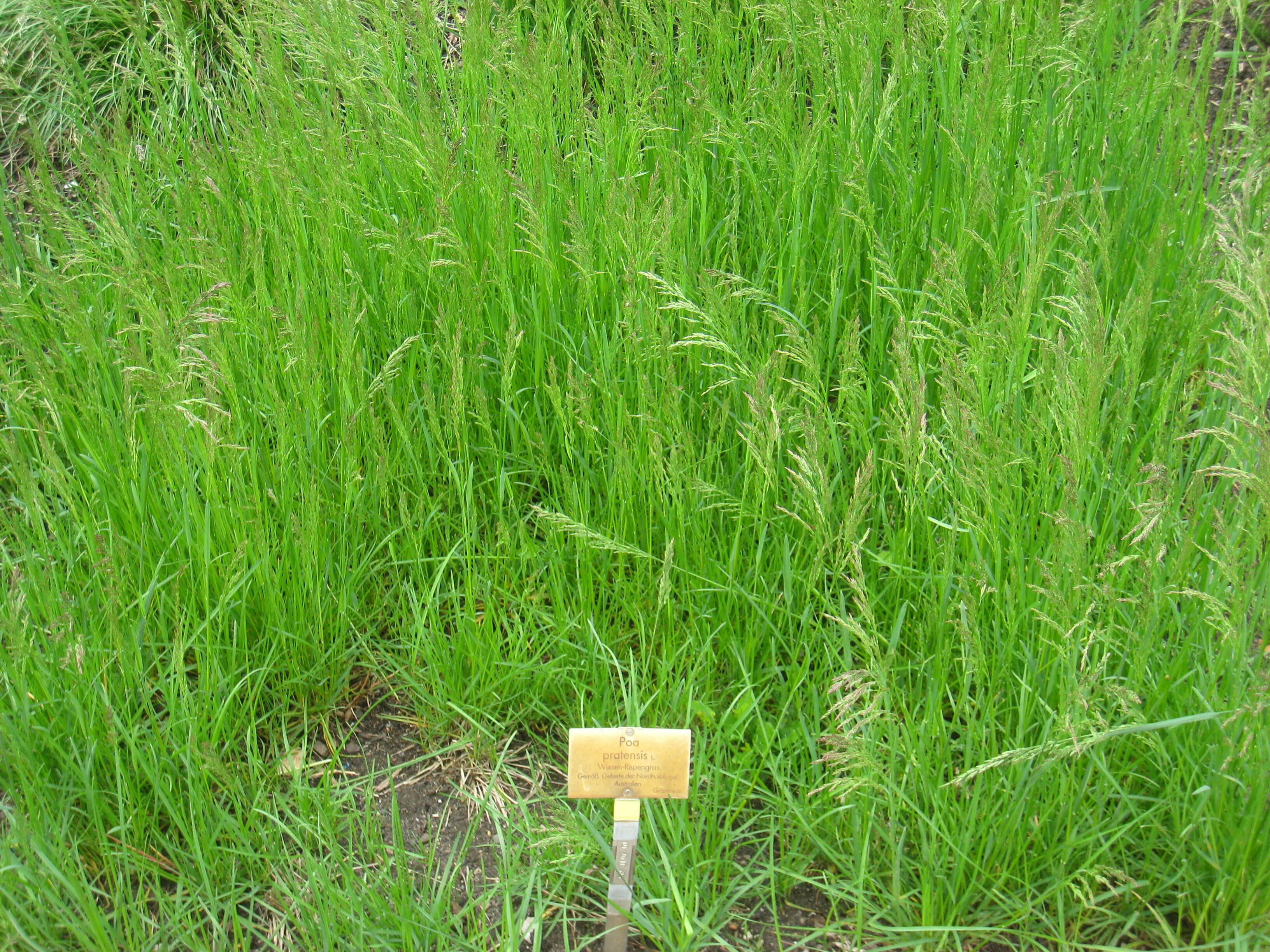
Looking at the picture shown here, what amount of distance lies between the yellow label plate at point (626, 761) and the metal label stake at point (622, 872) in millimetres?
29

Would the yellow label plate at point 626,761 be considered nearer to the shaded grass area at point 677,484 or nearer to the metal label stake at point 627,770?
the metal label stake at point 627,770

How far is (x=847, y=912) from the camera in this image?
5.75 feet

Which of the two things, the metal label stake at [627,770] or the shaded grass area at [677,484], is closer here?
the metal label stake at [627,770]

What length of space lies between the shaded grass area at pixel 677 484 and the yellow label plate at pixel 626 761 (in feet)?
0.48

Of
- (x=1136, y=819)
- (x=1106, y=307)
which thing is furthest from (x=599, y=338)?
(x=1136, y=819)

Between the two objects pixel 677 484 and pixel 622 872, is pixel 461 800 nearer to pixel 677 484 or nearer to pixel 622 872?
pixel 622 872

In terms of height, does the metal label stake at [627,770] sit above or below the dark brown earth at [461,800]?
above

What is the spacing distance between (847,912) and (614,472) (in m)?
0.90

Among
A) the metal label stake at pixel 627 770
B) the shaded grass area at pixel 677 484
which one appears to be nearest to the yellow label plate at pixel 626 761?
the metal label stake at pixel 627 770

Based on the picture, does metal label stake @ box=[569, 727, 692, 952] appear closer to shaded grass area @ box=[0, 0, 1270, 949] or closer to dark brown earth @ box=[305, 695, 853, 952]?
shaded grass area @ box=[0, 0, 1270, 949]

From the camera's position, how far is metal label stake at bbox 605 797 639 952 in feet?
5.28

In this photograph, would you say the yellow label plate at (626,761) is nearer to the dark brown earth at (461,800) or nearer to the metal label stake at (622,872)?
the metal label stake at (622,872)

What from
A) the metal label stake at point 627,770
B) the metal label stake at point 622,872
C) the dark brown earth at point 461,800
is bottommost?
the dark brown earth at point 461,800

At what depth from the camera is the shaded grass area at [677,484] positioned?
169 cm
